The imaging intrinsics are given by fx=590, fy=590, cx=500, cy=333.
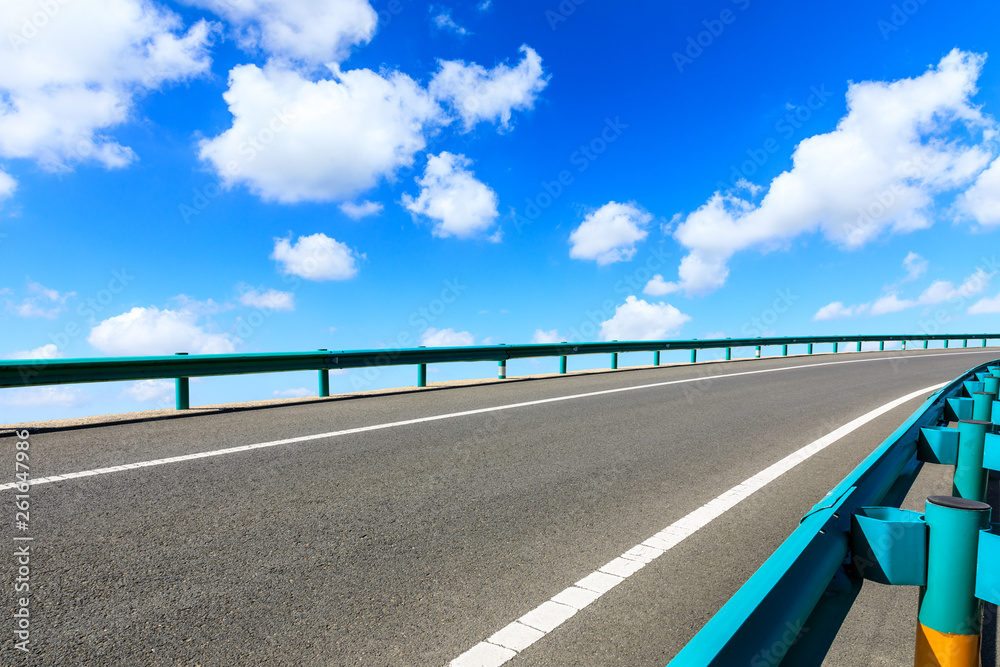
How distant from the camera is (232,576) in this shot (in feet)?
10.4

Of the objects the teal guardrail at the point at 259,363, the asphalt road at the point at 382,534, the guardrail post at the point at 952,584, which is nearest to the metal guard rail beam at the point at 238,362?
the teal guardrail at the point at 259,363

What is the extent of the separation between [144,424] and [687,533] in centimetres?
669

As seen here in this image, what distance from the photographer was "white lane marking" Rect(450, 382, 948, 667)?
8.22 ft

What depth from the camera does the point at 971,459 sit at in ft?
8.55

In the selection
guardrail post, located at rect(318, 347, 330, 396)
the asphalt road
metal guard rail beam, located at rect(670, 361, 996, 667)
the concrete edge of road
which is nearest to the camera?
metal guard rail beam, located at rect(670, 361, 996, 667)

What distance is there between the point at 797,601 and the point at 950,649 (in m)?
0.66

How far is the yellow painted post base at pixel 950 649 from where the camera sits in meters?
1.58

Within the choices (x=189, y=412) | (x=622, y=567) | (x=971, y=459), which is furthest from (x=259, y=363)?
(x=971, y=459)

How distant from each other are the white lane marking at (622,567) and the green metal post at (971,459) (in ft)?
5.26

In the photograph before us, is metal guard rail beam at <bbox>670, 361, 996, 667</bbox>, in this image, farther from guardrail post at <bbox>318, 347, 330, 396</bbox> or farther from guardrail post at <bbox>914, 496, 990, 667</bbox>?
guardrail post at <bbox>318, 347, 330, 396</bbox>

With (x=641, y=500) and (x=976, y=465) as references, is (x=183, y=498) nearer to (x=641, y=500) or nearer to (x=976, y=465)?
(x=641, y=500)

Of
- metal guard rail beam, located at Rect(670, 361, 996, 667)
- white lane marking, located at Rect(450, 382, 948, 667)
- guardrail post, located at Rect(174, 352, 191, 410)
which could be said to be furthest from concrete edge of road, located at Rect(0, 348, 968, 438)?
metal guard rail beam, located at Rect(670, 361, 996, 667)

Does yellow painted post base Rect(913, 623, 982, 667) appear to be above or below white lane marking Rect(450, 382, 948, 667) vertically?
above

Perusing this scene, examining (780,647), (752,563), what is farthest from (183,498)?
(780,647)
